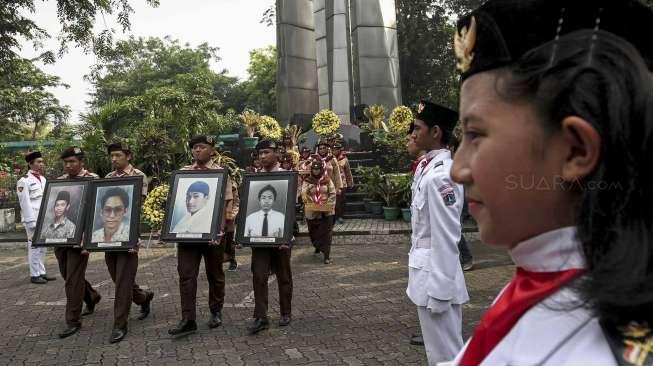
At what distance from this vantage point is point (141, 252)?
10.5 meters

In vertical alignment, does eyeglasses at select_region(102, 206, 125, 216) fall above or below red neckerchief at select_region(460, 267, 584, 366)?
below

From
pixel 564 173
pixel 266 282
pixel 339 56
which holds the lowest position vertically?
pixel 266 282

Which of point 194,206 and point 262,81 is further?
point 262,81

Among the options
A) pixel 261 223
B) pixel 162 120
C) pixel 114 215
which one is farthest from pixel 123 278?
pixel 162 120

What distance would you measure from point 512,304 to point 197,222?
4.87 m

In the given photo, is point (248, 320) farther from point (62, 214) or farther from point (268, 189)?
point (62, 214)

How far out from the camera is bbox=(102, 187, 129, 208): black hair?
557 cm

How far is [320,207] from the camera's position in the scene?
9.12 metres

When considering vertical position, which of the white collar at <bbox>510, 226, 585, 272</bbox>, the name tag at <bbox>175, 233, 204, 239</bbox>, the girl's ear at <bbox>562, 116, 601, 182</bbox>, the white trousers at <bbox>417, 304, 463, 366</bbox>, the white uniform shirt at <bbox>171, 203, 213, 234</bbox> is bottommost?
the white trousers at <bbox>417, 304, 463, 366</bbox>

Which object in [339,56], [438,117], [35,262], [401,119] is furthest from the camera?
[339,56]

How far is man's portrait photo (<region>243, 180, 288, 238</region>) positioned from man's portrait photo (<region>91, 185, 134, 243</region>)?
1269mm

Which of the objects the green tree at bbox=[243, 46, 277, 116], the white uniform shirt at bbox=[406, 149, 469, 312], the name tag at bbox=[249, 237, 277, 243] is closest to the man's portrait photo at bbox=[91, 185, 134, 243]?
the name tag at bbox=[249, 237, 277, 243]

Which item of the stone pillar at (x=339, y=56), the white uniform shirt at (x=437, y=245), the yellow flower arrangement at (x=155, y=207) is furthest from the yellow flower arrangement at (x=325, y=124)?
the white uniform shirt at (x=437, y=245)

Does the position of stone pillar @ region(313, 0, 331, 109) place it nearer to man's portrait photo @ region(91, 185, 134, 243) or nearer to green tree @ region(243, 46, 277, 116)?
man's portrait photo @ region(91, 185, 134, 243)
